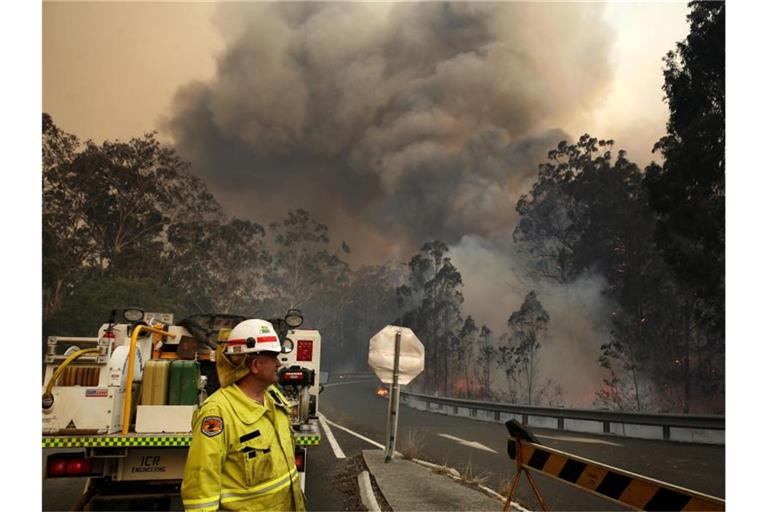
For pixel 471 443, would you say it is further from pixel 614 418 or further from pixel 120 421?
pixel 120 421

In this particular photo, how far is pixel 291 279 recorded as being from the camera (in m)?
55.1

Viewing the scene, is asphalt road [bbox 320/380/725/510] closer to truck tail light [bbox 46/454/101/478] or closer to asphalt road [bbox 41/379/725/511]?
asphalt road [bbox 41/379/725/511]

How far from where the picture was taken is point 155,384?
18.2 ft

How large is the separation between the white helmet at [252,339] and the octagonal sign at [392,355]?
6794 millimetres

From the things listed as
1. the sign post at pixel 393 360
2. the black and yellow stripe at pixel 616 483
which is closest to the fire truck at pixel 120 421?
the black and yellow stripe at pixel 616 483

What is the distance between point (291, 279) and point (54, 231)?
20256mm

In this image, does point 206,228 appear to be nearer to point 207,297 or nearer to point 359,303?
point 207,297

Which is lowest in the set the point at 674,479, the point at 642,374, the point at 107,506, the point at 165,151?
the point at 642,374

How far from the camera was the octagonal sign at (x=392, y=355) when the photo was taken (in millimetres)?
9758

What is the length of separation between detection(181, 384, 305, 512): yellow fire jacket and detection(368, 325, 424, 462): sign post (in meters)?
6.72

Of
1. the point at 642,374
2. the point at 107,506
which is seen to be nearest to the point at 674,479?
the point at 107,506

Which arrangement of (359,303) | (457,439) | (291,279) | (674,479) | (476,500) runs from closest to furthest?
(476,500)
(674,479)
(457,439)
(291,279)
(359,303)

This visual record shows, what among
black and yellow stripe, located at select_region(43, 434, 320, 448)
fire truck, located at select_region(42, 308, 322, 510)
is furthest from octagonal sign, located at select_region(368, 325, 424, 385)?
black and yellow stripe, located at select_region(43, 434, 320, 448)

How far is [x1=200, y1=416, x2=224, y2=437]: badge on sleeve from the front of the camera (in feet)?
8.65
